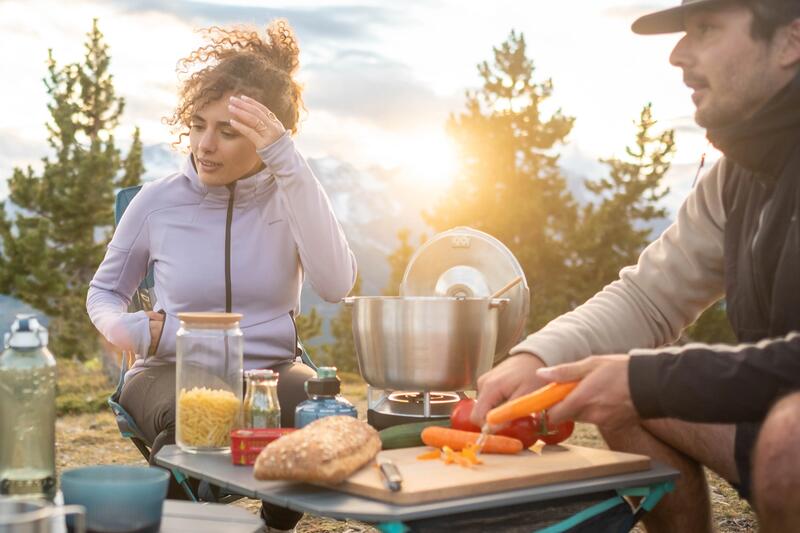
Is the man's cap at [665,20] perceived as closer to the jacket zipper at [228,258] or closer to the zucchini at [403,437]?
the zucchini at [403,437]

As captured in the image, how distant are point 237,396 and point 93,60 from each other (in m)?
25.9

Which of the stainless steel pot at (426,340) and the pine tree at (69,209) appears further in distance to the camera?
the pine tree at (69,209)

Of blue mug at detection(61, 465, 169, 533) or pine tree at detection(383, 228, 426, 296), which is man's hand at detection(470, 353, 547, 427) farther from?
pine tree at detection(383, 228, 426, 296)

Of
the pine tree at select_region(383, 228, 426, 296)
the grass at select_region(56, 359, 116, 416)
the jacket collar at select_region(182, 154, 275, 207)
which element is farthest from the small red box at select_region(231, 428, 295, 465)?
the pine tree at select_region(383, 228, 426, 296)

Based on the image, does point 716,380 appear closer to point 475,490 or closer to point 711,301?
point 475,490

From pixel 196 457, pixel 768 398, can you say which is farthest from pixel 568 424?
pixel 196 457

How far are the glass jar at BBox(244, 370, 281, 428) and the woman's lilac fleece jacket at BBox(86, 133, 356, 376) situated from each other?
34.9 inches

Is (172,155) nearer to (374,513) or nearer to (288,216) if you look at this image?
(288,216)

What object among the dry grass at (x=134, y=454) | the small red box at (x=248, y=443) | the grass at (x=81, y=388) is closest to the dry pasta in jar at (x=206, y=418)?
the small red box at (x=248, y=443)

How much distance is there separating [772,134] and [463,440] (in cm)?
117

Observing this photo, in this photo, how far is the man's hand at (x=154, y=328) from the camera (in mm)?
3270

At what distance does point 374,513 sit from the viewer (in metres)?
1.79

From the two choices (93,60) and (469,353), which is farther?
(93,60)

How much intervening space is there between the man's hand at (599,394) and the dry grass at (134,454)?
87.9 inches
